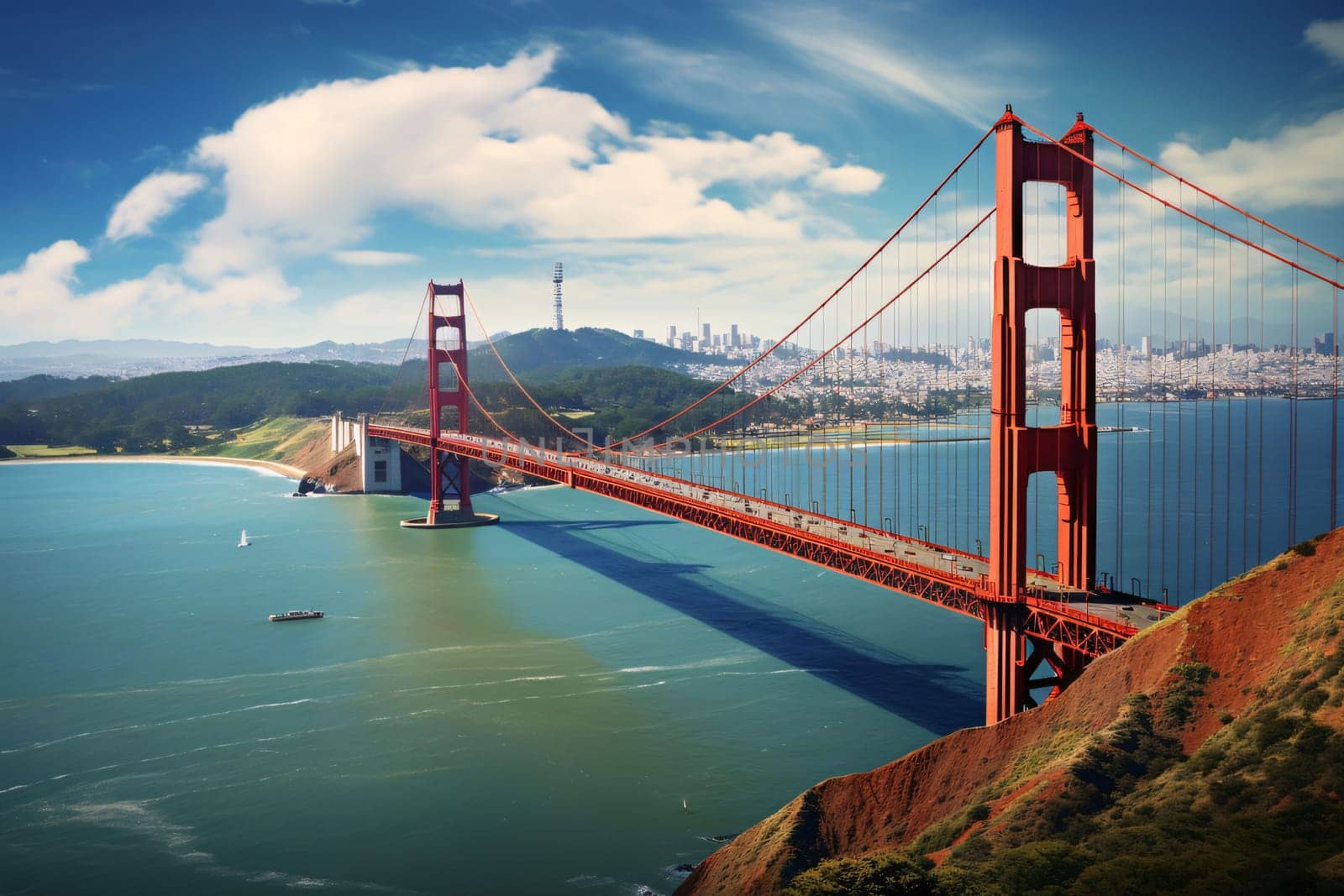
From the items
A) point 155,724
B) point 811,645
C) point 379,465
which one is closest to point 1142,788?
point 811,645

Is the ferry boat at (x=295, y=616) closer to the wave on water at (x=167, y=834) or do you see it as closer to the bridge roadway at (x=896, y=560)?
the bridge roadway at (x=896, y=560)

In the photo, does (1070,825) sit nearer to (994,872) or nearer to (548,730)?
(994,872)

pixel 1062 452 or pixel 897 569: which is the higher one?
pixel 1062 452

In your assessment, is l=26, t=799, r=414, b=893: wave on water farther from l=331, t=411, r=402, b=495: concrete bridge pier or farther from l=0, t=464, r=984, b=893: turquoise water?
l=331, t=411, r=402, b=495: concrete bridge pier

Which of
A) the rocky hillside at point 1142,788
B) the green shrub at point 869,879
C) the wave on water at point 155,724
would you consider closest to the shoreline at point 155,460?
the wave on water at point 155,724

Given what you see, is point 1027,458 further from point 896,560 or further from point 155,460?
point 155,460

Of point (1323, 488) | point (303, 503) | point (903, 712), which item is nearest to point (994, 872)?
point (903, 712)

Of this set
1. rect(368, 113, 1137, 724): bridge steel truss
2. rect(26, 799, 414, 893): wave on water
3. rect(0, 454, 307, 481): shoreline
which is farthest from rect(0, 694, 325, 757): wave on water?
rect(0, 454, 307, 481): shoreline
